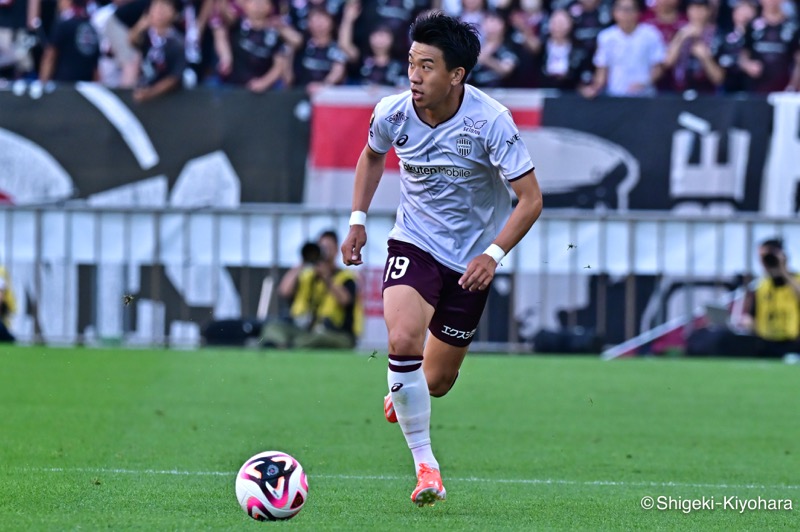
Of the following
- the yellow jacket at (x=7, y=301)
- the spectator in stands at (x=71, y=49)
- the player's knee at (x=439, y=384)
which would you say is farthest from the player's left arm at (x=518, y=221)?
the spectator in stands at (x=71, y=49)

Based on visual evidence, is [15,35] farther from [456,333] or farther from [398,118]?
[456,333]

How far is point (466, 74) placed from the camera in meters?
7.55

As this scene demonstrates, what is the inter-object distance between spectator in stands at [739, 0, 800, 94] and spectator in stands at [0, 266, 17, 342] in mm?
8910

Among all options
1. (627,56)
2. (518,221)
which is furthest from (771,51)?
(518,221)

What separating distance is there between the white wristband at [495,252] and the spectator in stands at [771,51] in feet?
38.7

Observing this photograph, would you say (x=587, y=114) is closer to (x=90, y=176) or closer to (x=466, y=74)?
Result: (x=90, y=176)

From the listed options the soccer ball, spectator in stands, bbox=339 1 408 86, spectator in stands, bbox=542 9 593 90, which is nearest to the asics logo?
the soccer ball

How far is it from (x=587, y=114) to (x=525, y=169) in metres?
10.4

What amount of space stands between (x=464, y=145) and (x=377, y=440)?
3.03 meters

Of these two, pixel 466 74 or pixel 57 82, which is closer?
pixel 466 74

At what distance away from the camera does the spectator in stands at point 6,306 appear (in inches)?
665

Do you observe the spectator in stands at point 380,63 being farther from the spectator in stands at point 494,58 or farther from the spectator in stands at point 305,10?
the spectator in stands at point 494,58

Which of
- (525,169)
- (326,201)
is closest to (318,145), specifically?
(326,201)

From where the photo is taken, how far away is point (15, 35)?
19.1 m
